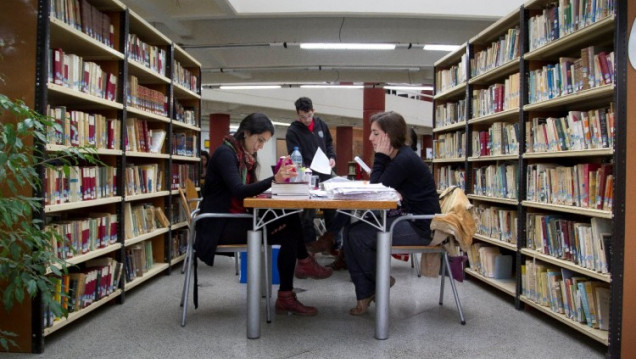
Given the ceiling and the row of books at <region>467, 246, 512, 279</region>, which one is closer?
the row of books at <region>467, 246, 512, 279</region>

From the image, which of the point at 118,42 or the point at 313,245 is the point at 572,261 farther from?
the point at 118,42

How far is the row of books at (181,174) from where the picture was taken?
4.47 metres

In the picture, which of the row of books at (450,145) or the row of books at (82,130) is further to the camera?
the row of books at (450,145)

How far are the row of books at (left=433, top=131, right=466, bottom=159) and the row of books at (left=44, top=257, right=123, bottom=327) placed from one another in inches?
123

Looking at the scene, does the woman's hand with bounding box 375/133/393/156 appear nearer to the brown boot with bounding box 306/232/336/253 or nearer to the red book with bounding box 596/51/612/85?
the red book with bounding box 596/51/612/85

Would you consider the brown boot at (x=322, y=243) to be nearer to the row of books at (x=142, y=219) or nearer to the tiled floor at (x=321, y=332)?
the tiled floor at (x=321, y=332)

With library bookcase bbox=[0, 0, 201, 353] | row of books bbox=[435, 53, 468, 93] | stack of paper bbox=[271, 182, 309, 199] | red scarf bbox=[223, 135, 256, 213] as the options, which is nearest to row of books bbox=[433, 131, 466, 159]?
row of books bbox=[435, 53, 468, 93]

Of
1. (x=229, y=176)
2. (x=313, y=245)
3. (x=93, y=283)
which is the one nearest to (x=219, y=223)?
(x=229, y=176)

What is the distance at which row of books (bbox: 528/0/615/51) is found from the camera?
2.51m

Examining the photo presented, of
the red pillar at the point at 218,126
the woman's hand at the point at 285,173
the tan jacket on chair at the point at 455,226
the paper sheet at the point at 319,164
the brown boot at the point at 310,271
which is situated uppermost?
the red pillar at the point at 218,126

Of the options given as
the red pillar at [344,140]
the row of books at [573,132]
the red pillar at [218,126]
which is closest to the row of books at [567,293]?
the row of books at [573,132]

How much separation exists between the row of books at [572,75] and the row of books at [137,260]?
124 inches

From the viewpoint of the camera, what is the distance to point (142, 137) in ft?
12.3

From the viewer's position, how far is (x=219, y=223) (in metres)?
2.70
